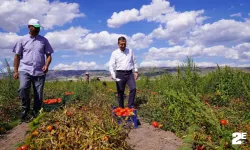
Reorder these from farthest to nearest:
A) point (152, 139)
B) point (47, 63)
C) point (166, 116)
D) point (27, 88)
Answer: point (47, 63), point (27, 88), point (166, 116), point (152, 139)

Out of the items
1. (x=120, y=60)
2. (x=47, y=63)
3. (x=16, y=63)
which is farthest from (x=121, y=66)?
(x=16, y=63)

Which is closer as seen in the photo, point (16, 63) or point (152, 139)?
point (152, 139)

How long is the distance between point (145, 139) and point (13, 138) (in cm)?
233

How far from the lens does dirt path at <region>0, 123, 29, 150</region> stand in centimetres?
498

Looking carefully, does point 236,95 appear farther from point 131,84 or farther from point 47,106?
point 47,106

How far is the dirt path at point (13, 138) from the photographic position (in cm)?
498

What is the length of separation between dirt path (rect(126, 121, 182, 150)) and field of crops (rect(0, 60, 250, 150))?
0.21 m

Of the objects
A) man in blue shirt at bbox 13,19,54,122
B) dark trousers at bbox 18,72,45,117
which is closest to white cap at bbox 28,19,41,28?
man in blue shirt at bbox 13,19,54,122

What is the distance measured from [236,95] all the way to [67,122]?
21.2ft

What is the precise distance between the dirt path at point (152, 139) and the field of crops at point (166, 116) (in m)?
0.21

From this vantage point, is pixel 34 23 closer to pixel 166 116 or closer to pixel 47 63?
pixel 47 63

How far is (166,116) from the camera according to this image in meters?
6.16

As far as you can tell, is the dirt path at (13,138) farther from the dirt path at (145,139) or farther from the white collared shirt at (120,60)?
the white collared shirt at (120,60)

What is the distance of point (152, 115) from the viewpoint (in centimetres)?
684
